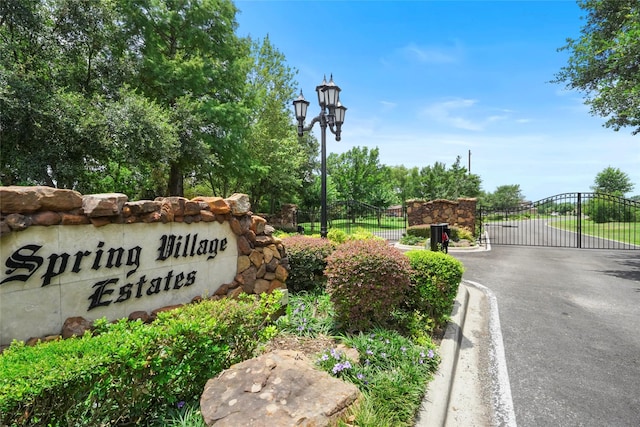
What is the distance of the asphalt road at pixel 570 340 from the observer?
9.70 ft

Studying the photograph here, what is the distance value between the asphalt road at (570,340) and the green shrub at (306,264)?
119 inches

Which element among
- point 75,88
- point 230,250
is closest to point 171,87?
point 75,88

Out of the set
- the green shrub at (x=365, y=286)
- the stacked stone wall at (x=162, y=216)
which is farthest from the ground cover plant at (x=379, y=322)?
the stacked stone wall at (x=162, y=216)

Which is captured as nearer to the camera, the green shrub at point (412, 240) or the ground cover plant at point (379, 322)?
the ground cover plant at point (379, 322)

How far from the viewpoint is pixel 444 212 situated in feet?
50.8

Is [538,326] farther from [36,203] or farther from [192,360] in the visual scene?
[36,203]

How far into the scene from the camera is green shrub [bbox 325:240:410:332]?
158 inches

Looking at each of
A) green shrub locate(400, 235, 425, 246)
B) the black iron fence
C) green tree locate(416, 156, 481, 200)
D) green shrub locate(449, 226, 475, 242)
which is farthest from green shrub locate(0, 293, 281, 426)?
green tree locate(416, 156, 481, 200)

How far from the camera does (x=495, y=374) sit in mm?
3566

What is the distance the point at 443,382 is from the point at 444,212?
13316 millimetres

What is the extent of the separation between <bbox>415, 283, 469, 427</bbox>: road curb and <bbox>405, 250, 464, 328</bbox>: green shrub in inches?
11.7

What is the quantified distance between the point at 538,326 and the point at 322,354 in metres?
3.72

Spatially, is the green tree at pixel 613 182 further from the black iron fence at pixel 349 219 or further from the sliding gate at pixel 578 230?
the black iron fence at pixel 349 219

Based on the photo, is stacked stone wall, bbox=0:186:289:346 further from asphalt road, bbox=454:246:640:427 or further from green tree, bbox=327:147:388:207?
green tree, bbox=327:147:388:207
